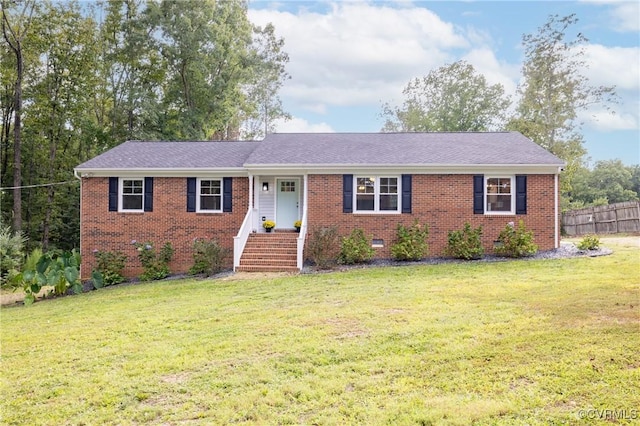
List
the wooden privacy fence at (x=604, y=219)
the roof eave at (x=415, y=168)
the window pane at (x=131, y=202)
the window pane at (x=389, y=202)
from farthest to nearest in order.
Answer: the wooden privacy fence at (x=604, y=219) < the window pane at (x=131, y=202) < the window pane at (x=389, y=202) < the roof eave at (x=415, y=168)

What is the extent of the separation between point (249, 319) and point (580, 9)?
25060 millimetres

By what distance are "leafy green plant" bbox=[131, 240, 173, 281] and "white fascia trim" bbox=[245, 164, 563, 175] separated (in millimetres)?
3901

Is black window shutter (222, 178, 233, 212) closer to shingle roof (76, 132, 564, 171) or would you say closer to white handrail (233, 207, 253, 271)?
shingle roof (76, 132, 564, 171)

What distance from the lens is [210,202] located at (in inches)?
562

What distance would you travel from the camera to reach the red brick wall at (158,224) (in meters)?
14.1

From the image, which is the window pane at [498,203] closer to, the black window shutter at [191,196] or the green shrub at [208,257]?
the green shrub at [208,257]

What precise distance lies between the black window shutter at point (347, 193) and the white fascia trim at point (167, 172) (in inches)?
130

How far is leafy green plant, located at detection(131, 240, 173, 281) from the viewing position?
43.8 feet

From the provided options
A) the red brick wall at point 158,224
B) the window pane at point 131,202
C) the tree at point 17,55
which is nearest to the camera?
the red brick wall at point 158,224

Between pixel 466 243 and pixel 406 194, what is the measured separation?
234 centimetres

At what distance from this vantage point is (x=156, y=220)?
1423 centimetres

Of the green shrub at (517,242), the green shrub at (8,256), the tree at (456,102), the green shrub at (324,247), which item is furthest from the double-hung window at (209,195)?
the tree at (456,102)

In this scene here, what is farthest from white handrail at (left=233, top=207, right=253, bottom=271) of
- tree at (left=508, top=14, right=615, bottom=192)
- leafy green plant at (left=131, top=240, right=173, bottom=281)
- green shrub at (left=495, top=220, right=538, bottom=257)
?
tree at (left=508, top=14, right=615, bottom=192)

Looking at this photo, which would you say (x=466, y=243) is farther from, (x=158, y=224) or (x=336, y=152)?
(x=158, y=224)
